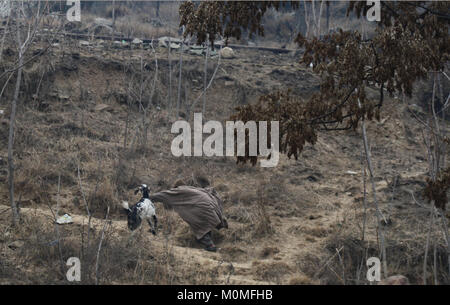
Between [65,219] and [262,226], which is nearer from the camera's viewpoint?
[65,219]

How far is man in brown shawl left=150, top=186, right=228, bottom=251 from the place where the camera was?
7535 millimetres

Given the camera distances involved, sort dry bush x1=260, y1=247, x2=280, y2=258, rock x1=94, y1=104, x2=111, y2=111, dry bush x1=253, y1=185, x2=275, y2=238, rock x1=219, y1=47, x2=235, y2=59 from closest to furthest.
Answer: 1. dry bush x1=260, y1=247, x2=280, y2=258
2. dry bush x1=253, y1=185, x2=275, y2=238
3. rock x1=94, y1=104, x2=111, y2=111
4. rock x1=219, y1=47, x2=235, y2=59

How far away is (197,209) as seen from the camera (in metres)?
7.57

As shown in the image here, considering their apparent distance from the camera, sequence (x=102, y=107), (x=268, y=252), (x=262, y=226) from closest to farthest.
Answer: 1. (x=268, y=252)
2. (x=262, y=226)
3. (x=102, y=107)

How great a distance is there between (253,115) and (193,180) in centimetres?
462

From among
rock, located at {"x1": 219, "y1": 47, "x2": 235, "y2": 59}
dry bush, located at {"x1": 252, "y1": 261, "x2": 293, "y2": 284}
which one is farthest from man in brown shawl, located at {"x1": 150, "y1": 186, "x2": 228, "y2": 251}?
rock, located at {"x1": 219, "y1": 47, "x2": 235, "y2": 59}

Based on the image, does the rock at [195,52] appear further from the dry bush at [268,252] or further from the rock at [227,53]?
the dry bush at [268,252]

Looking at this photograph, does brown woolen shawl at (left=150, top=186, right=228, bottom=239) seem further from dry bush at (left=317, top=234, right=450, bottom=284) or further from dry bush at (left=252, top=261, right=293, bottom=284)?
dry bush at (left=317, top=234, right=450, bottom=284)
